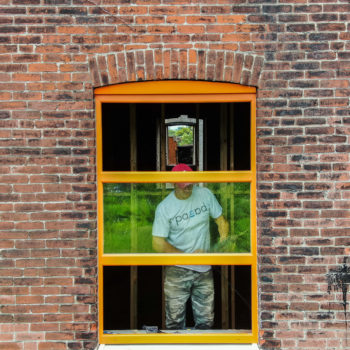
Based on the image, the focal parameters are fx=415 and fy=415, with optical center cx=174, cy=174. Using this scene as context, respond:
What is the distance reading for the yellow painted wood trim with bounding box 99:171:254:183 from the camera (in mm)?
3721

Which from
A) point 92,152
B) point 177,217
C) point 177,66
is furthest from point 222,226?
point 177,66

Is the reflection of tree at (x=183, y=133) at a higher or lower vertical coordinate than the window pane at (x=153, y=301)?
higher

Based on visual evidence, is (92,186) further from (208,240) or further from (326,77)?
(326,77)

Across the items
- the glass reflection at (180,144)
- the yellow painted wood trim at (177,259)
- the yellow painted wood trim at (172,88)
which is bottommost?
the yellow painted wood trim at (177,259)

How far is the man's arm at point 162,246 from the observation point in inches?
150

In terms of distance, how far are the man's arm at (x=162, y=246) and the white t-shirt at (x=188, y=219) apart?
28 mm

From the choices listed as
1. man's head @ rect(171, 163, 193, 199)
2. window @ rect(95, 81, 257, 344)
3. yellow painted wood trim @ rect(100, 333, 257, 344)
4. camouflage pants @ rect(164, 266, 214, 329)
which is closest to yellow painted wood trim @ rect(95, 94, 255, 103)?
window @ rect(95, 81, 257, 344)

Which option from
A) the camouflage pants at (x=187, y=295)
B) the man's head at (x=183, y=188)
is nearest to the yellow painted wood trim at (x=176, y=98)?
the man's head at (x=183, y=188)

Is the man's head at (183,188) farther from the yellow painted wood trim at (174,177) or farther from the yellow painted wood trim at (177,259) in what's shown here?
the yellow painted wood trim at (177,259)

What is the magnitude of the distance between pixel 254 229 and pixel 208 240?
0.43 metres

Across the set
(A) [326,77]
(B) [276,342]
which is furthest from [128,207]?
(A) [326,77]

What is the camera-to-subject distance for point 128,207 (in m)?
3.79

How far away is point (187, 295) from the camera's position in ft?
13.6

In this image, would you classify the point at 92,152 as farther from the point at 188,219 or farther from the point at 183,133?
the point at 183,133
